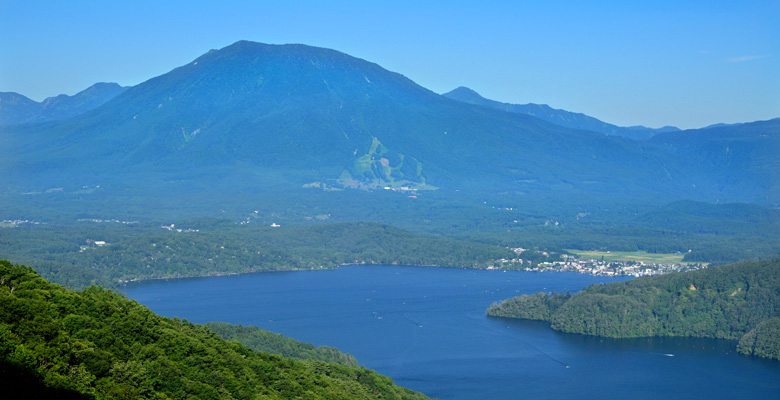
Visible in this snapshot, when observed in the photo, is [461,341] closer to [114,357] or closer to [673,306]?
[673,306]

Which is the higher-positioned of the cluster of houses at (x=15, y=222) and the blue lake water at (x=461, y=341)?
the cluster of houses at (x=15, y=222)

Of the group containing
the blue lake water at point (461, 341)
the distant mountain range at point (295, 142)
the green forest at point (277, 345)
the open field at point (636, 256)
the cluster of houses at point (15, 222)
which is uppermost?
the distant mountain range at point (295, 142)

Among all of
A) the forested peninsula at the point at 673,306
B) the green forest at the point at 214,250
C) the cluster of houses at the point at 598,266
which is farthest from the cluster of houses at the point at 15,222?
the forested peninsula at the point at 673,306

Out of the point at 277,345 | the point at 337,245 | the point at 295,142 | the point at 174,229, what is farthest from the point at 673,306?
the point at 295,142

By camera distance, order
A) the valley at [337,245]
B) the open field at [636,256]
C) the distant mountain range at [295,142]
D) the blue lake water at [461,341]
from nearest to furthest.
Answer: the valley at [337,245] → the blue lake water at [461,341] → the open field at [636,256] → the distant mountain range at [295,142]

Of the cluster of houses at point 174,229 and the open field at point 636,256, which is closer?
the open field at point 636,256

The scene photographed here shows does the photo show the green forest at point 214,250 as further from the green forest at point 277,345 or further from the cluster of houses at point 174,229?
the green forest at point 277,345

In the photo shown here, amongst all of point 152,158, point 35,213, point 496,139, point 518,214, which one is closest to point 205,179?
point 152,158

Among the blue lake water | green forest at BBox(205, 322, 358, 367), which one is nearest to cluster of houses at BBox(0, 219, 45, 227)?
the blue lake water
